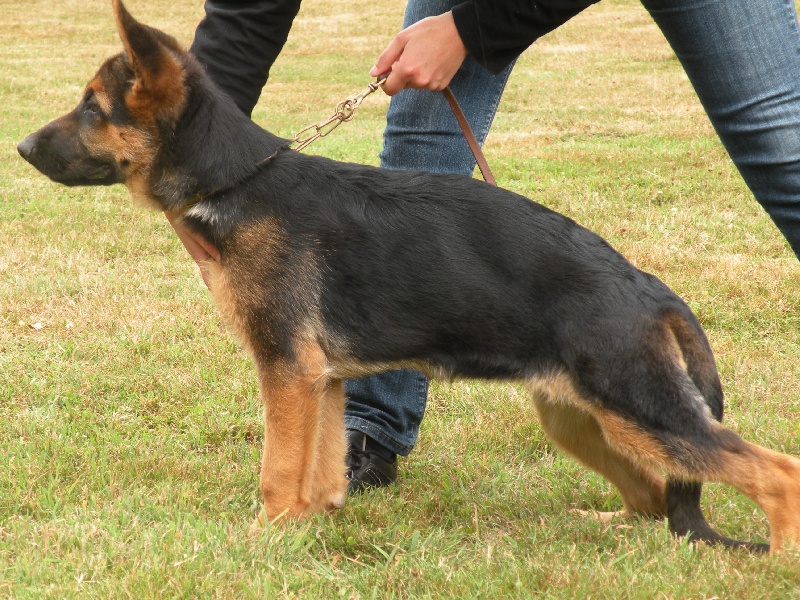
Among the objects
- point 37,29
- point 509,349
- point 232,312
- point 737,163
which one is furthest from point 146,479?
point 37,29

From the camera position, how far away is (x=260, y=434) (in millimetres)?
4547

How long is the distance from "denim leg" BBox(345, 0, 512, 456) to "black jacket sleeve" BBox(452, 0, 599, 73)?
591 millimetres

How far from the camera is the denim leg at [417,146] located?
4.14 metres

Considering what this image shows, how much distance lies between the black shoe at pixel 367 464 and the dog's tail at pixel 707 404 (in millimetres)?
1302

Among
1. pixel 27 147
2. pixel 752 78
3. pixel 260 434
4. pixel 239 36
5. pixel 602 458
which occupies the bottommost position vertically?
pixel 260 434

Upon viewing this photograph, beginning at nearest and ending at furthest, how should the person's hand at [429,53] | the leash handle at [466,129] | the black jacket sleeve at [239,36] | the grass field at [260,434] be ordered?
the grass field at [260,434] < the person's hand at [429,53] < the leash handle at [466,129] < the black jacket sleeve at [239,36]

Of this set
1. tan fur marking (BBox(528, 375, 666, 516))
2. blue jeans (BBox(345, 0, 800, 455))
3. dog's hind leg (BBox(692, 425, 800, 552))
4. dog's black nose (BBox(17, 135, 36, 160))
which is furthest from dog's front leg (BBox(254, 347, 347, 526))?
blue jeans (BBox(345, 0, 800, 455))

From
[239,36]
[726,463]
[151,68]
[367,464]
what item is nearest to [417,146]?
[239,36]

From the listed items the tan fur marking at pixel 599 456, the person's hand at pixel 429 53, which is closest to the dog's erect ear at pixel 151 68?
the person's hand at pixel 429 53

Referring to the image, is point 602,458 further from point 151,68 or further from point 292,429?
point 151,68

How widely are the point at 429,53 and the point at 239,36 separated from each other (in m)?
1.00

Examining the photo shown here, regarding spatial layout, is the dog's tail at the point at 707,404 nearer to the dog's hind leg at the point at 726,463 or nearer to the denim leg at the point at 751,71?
the dog's hind leg at the point at 726,463

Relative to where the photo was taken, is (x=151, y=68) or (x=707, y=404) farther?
(x=151, y=68)

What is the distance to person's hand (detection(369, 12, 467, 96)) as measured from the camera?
11.5 ft
